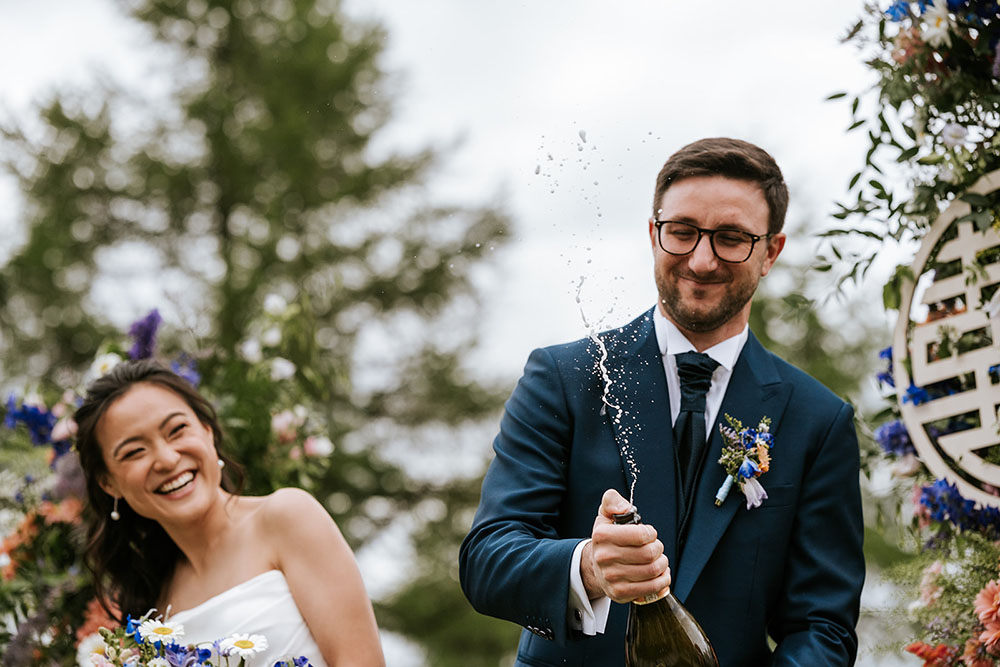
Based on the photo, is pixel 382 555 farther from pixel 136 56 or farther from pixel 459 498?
pixel 136 56

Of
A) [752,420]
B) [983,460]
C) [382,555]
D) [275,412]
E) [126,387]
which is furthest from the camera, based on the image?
[382,555]

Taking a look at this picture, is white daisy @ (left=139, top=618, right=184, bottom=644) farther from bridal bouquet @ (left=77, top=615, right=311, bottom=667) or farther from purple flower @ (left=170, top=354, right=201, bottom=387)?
purple flower @ (left=170, top=354, right=201, bottom=387)

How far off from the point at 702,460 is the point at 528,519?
0.45 meters

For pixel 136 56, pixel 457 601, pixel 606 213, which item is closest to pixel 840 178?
pixel 457 601

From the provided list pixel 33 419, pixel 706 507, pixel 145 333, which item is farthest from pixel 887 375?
pixel 33 419

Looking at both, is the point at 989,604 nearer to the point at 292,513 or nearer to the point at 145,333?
the point at 292,513

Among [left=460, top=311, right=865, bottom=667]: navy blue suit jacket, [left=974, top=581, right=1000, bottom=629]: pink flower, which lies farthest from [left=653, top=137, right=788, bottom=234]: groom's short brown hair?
[left=974, top=581, right=1000, bottom=629]: pink flower

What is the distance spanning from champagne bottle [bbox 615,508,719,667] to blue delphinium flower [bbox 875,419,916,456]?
154cm

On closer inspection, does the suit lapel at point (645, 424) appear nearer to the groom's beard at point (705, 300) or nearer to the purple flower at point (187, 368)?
the groom's beard at point (705, 300)

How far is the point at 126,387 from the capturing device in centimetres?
357

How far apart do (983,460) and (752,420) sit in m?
0.82

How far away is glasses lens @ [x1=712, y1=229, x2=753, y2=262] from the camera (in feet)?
8.12

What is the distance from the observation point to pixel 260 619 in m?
3.31

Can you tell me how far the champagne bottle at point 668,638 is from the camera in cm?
200
